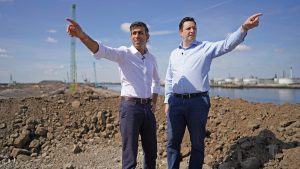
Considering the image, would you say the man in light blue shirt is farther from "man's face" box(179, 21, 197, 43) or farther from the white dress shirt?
the white dress shirt

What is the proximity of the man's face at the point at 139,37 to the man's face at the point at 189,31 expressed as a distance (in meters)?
0.62

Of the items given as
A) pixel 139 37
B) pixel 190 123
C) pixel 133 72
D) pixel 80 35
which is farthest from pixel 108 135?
pixel 80 35

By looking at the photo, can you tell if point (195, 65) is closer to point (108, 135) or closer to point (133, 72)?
point (133, 72)

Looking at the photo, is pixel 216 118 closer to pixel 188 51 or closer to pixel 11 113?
pixel 188 51

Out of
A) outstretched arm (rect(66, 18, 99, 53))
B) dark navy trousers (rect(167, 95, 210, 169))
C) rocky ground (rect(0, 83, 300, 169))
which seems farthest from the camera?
rocky ground (rect(0, 83, 300, 169))

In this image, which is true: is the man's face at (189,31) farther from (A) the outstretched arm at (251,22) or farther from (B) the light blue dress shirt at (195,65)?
(A) the outstretched arm at (251,22)

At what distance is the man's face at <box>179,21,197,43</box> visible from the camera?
13.0 feet

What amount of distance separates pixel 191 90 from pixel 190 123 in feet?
1.43

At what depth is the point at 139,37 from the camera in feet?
11.9

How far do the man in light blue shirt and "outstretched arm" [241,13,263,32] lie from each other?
8.4 inches

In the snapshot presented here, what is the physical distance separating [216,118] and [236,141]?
142 centimetres

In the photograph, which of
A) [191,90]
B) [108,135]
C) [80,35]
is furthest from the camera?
[108,135]

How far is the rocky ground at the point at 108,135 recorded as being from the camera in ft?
17.5

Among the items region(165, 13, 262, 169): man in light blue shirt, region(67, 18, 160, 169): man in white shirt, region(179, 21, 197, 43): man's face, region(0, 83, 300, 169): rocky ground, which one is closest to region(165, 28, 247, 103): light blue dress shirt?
region(165, 13, 262, 169): man in light blue shirt
